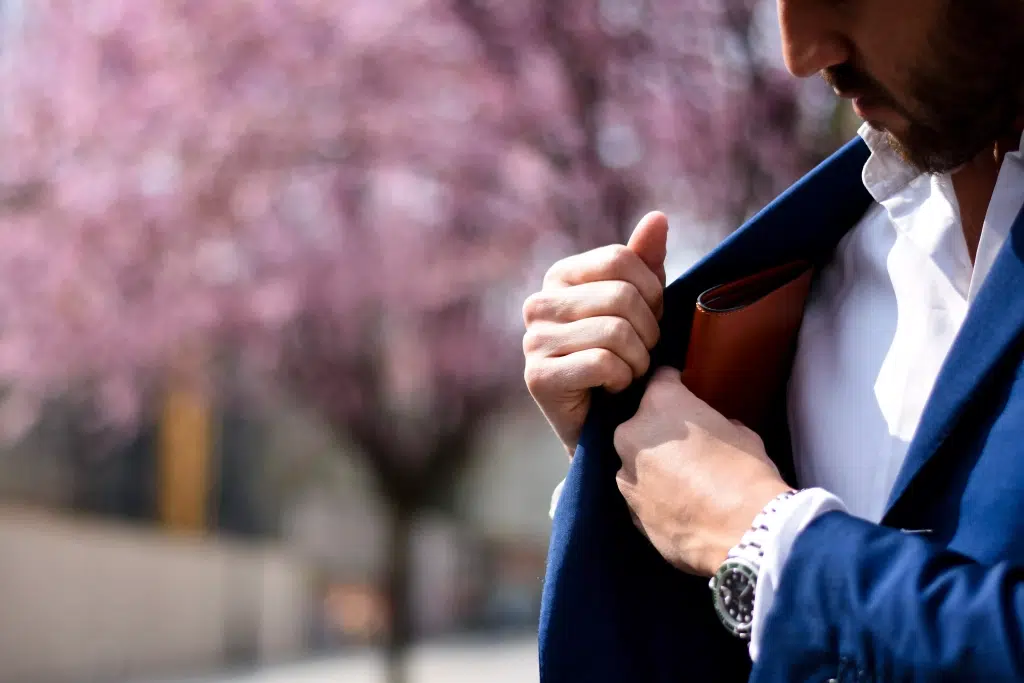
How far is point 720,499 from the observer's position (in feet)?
3.38

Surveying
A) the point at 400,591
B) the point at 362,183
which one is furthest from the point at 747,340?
the point at 400,591

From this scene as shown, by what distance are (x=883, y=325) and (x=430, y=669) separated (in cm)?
1550

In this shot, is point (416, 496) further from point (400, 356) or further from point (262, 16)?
point (262, 16)

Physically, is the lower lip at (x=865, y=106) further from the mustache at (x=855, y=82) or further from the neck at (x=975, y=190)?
the neck at (x=975, y=190)

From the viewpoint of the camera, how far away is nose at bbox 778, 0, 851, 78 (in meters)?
1.06

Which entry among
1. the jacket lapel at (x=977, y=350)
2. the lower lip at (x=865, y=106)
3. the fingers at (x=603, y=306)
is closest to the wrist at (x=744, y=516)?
the jacket lapel at (x=977, y=350)

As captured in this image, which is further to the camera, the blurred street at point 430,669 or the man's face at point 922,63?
the blurred street at point 430,669

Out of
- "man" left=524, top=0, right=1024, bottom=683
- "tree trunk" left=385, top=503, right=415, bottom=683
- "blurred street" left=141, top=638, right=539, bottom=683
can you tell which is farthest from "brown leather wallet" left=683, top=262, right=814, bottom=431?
"blurred street" left=141, top=638, right=539, bottom=683

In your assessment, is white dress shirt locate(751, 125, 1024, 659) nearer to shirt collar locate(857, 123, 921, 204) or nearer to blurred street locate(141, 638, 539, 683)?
shirt collar locate(857, 123, 921, 204)

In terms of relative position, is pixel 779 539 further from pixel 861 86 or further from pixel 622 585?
pixel 861 86

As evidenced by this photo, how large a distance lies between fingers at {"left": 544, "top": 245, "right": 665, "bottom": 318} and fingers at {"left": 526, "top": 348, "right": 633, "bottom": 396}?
8cm

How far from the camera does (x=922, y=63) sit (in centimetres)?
103

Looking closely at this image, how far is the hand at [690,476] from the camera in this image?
102 cm

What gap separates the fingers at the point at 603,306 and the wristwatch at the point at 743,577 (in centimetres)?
25
